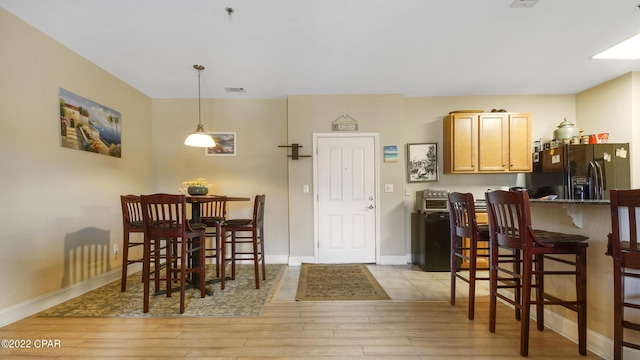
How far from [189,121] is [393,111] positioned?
3.24m

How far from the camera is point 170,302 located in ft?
8.96

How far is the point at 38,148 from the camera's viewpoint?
2.61 meters

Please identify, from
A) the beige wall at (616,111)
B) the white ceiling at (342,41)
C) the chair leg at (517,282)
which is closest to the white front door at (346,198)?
the white ceiling at (342,41)

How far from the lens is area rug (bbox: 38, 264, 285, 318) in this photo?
2.50 meters

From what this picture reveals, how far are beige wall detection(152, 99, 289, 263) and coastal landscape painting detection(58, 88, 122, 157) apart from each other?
760mm

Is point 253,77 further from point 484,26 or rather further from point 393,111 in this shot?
point 484,26

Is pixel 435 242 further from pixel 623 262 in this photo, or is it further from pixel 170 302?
pixel 170 302

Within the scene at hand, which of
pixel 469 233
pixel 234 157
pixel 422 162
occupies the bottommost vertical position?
pixel 469 233

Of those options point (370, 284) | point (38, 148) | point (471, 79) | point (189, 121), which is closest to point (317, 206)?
point (370, 284)

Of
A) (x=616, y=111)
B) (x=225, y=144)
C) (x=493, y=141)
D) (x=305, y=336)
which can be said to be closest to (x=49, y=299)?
(x=305, y=336)

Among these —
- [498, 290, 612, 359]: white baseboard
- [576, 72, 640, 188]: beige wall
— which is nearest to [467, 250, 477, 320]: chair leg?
[498, 290, 612, 359]: white baseboard

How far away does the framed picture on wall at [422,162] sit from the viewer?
14.4 ft

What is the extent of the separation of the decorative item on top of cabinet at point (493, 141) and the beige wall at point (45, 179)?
4.76m

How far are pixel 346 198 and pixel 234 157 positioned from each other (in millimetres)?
1892
